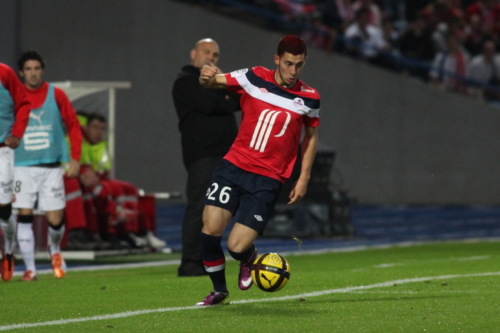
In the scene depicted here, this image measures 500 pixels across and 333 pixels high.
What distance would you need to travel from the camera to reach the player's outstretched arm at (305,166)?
698cm

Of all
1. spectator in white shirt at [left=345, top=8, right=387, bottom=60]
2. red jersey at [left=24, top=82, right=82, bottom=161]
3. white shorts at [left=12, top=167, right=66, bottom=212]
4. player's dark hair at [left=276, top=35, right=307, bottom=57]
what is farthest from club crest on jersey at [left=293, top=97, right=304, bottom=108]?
spectator in white shirt at [left=345, top=8, right=387, bottom=60]

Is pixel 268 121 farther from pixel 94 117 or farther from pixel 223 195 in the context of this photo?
pixel 94 117

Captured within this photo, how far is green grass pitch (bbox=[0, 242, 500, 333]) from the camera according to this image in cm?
611

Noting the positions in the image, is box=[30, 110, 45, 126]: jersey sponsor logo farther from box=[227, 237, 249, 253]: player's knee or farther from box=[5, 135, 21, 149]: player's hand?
box=[227, 237, 249, 253]: player's knee

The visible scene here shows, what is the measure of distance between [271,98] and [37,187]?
4.02 meters

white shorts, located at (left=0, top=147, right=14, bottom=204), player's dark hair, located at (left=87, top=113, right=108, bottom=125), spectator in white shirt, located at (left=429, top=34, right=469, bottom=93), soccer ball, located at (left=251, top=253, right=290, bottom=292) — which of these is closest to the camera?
soccer ball, located at (left=251, top=253, right=290, bottom=292)

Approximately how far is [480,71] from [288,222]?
1147 centimetres

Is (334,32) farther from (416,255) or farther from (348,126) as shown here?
(416,255)

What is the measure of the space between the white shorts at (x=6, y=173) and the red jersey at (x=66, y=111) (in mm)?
748

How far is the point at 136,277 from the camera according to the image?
10227 mm

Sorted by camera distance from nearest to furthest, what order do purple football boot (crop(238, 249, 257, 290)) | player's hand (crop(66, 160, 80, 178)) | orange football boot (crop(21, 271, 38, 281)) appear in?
purple football boot (crop(238, 249, 257, 290))
orange football boot (crop(21, 271, 38, 281))
player's hand (crop(66, 160, 80, 178))

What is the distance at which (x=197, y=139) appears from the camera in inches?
383

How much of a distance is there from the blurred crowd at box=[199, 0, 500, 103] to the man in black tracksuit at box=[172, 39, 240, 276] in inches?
559

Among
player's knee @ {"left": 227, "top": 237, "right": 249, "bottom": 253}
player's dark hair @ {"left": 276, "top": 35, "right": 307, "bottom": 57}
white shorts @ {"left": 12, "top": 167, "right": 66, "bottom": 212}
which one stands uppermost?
player's dark hair @ {"left": 276, "top": 35, "right": 307, "bottom": 57}
